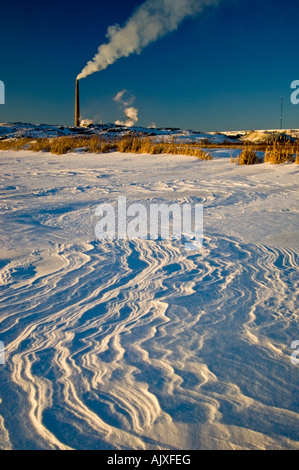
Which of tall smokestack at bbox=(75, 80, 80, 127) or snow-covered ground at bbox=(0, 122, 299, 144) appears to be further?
tall smokestack at bbox=(75, 80, 80, 127)

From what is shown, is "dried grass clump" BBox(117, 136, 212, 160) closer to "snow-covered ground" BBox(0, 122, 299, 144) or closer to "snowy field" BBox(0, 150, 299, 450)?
"snowy field" BBox(0, 150, 299, 450)

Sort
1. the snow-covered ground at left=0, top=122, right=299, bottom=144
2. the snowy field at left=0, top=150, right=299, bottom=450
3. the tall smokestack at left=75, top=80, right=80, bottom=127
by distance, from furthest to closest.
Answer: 1. the tall smokestack at left=75, top=80, right=80, bottom=127
2. the snow-covered ground at left=0, top=122, right=299, bottom=144
3. the snowy field at left=0, top=150, right=299, bottom=450

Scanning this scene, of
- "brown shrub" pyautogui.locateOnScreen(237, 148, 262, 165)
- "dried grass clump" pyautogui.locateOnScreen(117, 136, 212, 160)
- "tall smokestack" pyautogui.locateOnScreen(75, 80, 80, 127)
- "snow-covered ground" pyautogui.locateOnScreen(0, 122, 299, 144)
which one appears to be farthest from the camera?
"tall smokestack" pyautogui.locateOnScreen(75, 80, 80, 127)

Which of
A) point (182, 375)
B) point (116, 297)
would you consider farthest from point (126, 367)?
point (116, 297)

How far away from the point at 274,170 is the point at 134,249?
4347 millimetres

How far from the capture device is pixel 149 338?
1504 mm

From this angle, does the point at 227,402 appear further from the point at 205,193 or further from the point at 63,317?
the point at 205,193

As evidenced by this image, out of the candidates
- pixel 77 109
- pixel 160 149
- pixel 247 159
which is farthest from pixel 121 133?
pixel 247 159

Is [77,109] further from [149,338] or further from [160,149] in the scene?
[149,338]

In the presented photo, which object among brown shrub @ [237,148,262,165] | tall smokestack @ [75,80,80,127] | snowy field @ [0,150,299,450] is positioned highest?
tall smokestack @ [75,80,80,127]

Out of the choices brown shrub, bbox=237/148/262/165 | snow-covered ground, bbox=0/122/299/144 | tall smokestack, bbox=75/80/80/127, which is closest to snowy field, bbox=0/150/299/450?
brown shrub, bbox=237/148/262/165

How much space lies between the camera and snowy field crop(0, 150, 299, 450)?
1.06 meters

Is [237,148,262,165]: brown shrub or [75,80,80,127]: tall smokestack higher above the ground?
[75,80,80,127]: tall smokestack

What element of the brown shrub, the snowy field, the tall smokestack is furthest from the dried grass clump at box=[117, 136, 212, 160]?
the tall smokestack
